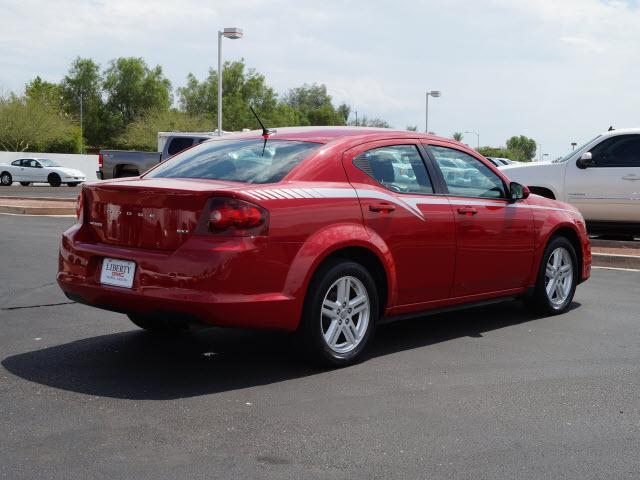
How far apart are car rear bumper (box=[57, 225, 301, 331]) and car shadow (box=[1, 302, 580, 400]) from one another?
15.9 inches

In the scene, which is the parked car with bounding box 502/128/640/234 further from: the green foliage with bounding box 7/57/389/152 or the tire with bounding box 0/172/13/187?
the green foliage with bounding box 7/57/389/152

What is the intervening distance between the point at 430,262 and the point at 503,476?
2.67 metres

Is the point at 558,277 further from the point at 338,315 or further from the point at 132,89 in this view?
the point at 132,89

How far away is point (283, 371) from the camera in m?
5.63

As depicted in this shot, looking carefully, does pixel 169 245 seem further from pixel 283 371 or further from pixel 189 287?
pixel 283 371

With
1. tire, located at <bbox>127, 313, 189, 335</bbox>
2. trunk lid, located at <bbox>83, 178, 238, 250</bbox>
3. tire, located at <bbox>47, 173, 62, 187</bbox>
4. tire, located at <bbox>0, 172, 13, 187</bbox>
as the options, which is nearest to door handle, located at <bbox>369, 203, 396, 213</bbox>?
trunk lid, located at <bbox>83, 178, 238, 250</bbox>

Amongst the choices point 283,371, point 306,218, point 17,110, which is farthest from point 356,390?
point 17,110

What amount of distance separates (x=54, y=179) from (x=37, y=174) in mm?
1031

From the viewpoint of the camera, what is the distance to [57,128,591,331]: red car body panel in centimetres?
517

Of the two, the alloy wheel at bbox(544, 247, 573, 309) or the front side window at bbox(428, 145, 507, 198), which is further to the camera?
the alloy wheel at bbox(544, 247, 573, 309)

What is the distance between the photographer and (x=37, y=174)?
4447 cm

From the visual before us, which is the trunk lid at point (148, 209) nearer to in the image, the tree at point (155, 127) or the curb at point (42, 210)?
the curb at point (42, 210)

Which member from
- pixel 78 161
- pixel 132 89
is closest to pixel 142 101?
pixel 132 89

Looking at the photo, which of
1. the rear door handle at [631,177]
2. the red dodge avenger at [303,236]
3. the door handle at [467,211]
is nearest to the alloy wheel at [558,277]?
the red dodge avenger at [303,236]
